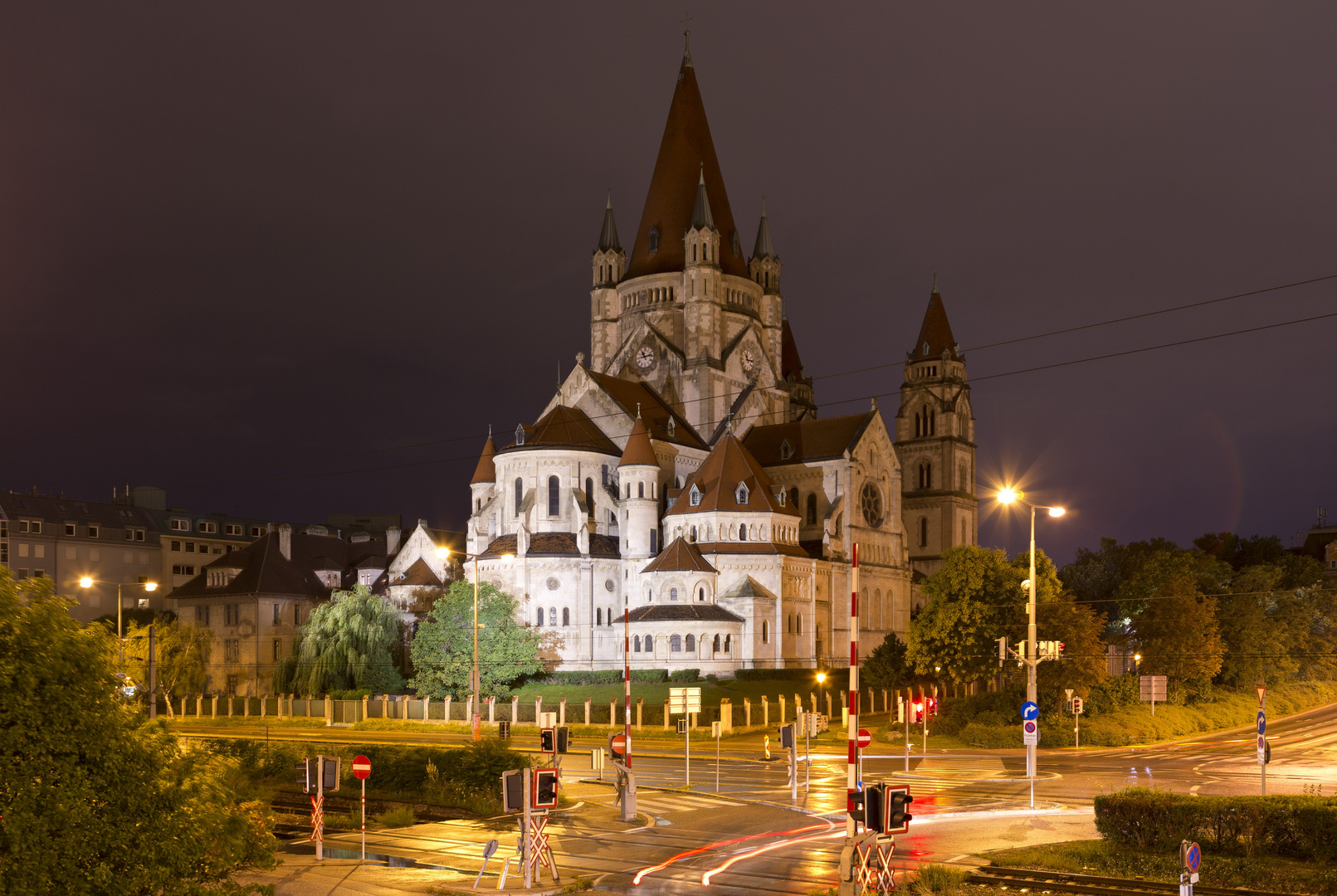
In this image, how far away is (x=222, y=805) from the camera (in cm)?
1638

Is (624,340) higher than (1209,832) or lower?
higher

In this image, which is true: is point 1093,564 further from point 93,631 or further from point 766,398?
point 93,631

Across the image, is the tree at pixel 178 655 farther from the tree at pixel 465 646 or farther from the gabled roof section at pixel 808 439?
the gabled roof section at pixel 808 439

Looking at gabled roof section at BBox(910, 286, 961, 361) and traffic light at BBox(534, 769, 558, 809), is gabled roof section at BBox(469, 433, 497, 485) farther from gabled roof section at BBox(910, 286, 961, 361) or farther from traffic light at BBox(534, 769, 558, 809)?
traffic light at BBox(534, 769, 558, 809)

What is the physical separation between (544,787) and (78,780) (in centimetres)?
888

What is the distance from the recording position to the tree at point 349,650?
7294cm

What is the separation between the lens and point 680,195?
99.7m

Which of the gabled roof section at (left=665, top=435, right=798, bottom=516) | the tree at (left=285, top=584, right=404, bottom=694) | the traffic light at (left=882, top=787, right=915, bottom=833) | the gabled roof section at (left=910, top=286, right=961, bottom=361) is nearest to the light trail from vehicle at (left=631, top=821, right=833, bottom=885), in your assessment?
the traffic light at (left=882, top=787, right=915, bottom=833)

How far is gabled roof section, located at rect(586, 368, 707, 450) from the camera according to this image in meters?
89.4

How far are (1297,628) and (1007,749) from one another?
3741 cm

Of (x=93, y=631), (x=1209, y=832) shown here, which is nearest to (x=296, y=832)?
(x=93, y=631)

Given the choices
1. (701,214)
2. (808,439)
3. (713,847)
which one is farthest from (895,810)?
(701,214)

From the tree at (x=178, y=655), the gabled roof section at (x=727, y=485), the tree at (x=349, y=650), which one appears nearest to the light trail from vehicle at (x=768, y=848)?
the tree at (x=349, y=650)

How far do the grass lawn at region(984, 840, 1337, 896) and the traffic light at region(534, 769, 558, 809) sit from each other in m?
7.87
